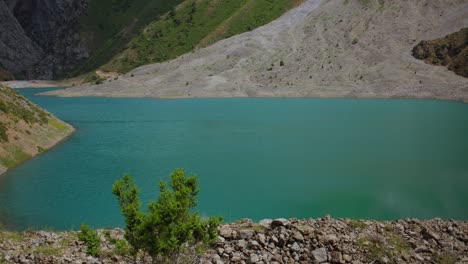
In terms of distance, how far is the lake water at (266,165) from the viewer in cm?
2792

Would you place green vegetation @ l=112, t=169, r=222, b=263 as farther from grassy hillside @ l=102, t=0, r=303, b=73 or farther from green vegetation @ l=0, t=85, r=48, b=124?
grassy hillside @ l=102, t=0, r=303, b=73

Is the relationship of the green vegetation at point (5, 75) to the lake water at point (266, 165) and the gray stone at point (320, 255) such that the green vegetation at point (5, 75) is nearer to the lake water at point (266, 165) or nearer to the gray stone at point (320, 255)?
the lake water at point (266, 165)

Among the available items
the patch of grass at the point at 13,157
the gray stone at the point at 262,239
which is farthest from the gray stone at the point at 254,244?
the patch of grass at the point at 13,157

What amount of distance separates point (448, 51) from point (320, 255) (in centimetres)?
10664

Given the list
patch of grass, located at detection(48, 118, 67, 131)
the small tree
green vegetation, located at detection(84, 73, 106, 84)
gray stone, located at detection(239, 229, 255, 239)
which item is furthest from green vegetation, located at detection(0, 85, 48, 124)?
green vegetation, located at detection(84, 73, 106, 84)

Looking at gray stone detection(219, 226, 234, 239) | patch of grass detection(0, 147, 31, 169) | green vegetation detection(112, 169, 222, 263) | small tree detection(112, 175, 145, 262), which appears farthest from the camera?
patch of grass detection(0, 147, 31, 169)

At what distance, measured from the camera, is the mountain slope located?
10175cm

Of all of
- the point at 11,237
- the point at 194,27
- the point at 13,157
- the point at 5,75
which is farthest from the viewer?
the point at 5,75

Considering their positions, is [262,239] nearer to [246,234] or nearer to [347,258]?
[246,234]

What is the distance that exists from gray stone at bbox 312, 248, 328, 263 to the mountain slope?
85567 mm

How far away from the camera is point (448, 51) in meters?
105

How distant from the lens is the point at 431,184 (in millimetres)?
32750

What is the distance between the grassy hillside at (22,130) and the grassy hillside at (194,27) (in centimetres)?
9945

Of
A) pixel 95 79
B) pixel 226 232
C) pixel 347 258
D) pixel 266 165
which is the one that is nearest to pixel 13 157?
pixel 266 165
